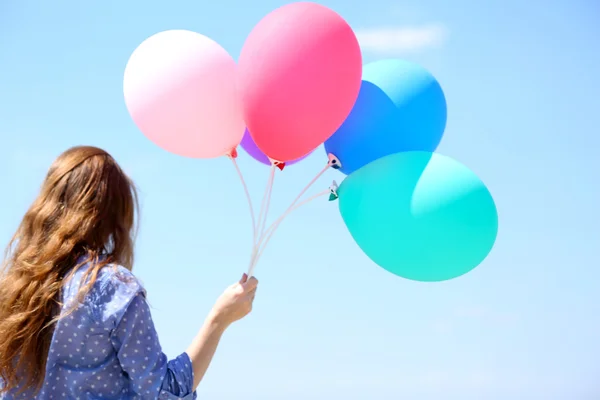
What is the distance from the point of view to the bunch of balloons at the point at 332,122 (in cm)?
327

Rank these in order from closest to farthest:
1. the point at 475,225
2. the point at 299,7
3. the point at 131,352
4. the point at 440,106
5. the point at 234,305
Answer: the point at 131,352 → the point at 234,305 → the point at 475,225 → the point at 299,7 → the point at 440,106

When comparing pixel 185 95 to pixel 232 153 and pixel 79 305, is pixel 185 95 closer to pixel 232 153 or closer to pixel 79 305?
pixel 232 153

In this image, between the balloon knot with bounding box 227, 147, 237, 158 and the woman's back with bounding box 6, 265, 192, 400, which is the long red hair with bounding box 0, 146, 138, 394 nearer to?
the woman's back with bounding box 6, 265, 192, 400

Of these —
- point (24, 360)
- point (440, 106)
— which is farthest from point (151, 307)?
point (440, 106)

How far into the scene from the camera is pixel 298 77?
3314mm

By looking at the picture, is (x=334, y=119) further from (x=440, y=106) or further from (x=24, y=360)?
(x=24, y=360)

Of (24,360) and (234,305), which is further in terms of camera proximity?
(234,305)

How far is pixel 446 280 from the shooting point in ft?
11.2

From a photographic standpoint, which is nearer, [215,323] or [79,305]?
[79,305]

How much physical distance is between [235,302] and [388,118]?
1.41m

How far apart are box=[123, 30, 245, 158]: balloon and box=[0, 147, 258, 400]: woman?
1160 mm

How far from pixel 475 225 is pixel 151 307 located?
1.64 meters

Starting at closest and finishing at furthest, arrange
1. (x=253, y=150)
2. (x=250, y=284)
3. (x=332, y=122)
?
(x=250, y=284), (x=332, y=122), (x=253, y=150)

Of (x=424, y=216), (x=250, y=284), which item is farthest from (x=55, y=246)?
(x=424, y=216)
